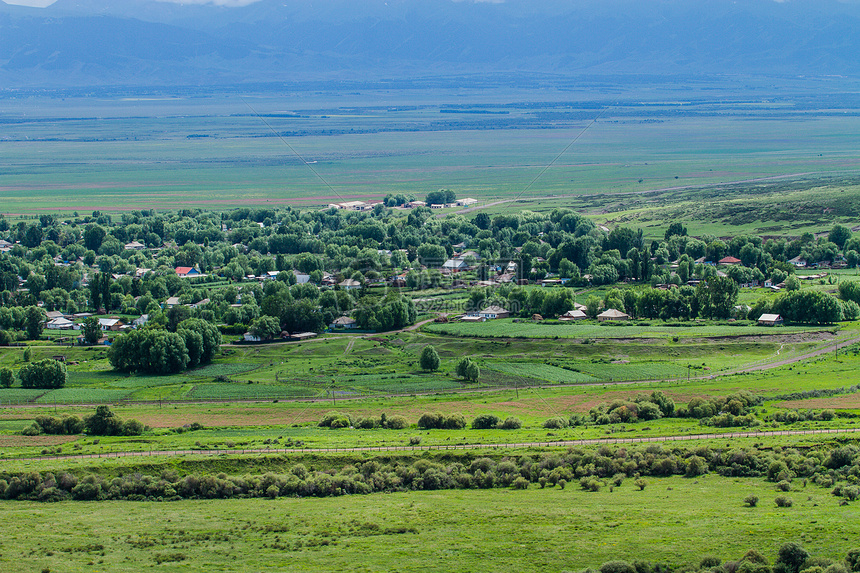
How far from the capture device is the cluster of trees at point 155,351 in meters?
83.1

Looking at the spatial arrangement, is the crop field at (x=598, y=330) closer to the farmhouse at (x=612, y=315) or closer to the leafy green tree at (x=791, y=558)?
the farmhouse at (x=612, y=315)

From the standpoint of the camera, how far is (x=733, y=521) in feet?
141

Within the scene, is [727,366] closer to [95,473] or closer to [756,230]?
[95,473]

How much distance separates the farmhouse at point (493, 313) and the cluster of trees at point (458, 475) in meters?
52.5

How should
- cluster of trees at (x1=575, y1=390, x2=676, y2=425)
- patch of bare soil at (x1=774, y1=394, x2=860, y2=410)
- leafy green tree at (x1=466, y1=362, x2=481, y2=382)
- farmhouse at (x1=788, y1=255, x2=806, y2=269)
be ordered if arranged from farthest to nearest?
farmhouse at (x1=788, y1=255, x2=806, y2=269)
leafy green tree at (x1=466, y1=362, x2=481, y2=382)
patch of bare soil at (x1=774, y1=394, x2=860, y2=410)
cluster of trees at (x1=575, y1=390, x2=676, y2=425)

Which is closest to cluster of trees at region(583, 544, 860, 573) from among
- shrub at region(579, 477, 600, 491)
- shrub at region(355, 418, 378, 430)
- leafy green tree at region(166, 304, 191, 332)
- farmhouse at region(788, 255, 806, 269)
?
shrub at region(579, 477, 600, 491)

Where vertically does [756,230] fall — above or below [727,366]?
above

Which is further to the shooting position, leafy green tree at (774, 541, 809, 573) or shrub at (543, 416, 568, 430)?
shrub at (543, 416, 568, 430)

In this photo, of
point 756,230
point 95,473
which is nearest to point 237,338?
point 95,473

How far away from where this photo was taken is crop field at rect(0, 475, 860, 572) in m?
40.1

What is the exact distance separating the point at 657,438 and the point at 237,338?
2085 inches

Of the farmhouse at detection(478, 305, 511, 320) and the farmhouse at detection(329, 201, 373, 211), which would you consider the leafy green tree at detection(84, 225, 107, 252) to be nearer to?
the farmhouse at detection(329, 201, 373, 211)

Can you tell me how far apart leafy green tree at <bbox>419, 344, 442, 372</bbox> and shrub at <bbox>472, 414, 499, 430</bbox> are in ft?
64.0

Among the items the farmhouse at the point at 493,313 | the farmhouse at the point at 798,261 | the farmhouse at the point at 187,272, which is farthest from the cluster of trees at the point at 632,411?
the farmhouse at the point at 187,272
